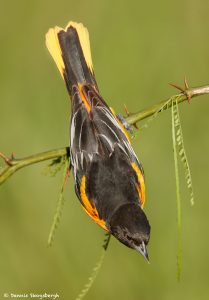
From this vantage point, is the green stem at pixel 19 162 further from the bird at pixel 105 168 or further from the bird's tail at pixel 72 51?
the bird's tail at pixel 72 51

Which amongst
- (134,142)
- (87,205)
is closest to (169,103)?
(87,205)

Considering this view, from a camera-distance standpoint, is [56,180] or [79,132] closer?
[79,132]

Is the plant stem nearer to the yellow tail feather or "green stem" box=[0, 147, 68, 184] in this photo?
"green stem" box=[0, 147, 68, 184]

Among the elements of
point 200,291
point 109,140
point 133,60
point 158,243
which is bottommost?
point 200,291

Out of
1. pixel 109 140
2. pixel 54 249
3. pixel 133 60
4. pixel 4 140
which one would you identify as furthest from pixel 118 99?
pixel 109 140

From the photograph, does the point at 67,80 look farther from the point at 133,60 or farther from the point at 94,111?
the point at 133,60

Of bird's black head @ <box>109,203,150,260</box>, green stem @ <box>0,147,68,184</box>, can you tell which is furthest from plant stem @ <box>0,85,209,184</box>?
bird's black head @ <box>109,203,150,260</box>

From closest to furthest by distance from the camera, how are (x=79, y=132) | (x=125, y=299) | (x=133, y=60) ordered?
(x=79, y=132)
(x=125, y=299)
(x=133, y=60)
